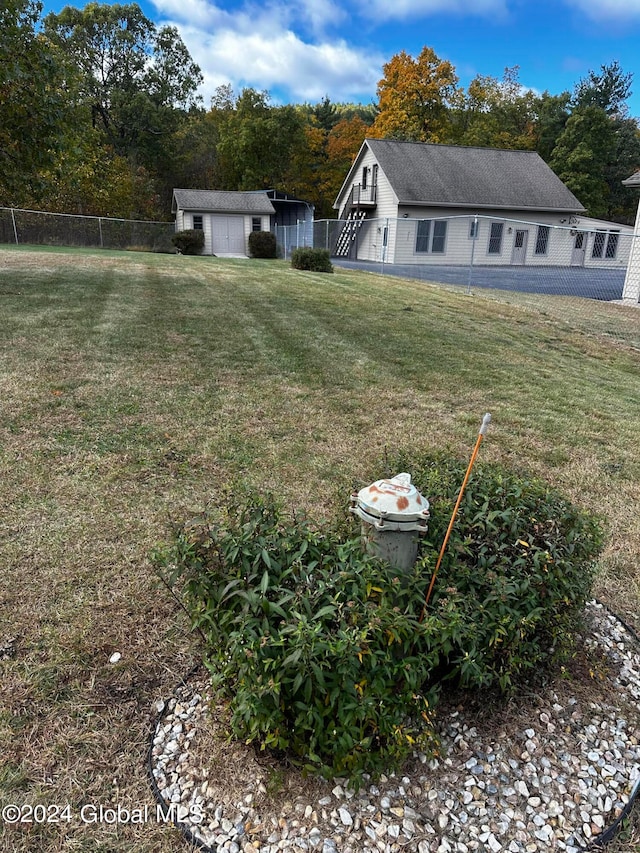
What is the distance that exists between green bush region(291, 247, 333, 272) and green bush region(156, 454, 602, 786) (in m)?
14.3

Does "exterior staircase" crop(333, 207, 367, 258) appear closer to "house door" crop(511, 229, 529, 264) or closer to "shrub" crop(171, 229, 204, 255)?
"shrub" crop(171, 229, 204, 255)

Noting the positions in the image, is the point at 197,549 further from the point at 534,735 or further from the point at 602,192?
the point at 602,192

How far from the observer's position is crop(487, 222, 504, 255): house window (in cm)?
2367

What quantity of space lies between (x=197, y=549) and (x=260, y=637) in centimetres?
32

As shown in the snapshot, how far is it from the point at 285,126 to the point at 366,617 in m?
38.3

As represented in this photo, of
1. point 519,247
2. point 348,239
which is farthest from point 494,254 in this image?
point 348,239

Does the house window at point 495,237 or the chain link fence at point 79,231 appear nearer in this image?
the chain link fence at point 79,231

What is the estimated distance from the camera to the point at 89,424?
12.5 ft

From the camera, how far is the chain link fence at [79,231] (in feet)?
70.6

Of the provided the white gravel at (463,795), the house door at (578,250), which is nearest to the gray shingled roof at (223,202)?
the house door at (578,250)

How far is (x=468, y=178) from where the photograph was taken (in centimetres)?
2433

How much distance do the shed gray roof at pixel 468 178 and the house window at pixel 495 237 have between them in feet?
2.81

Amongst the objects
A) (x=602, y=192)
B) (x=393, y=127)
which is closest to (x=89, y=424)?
(x=393, y=127)

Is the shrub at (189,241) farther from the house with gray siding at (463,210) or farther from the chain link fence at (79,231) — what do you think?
the house with gray siding at (463,210)
